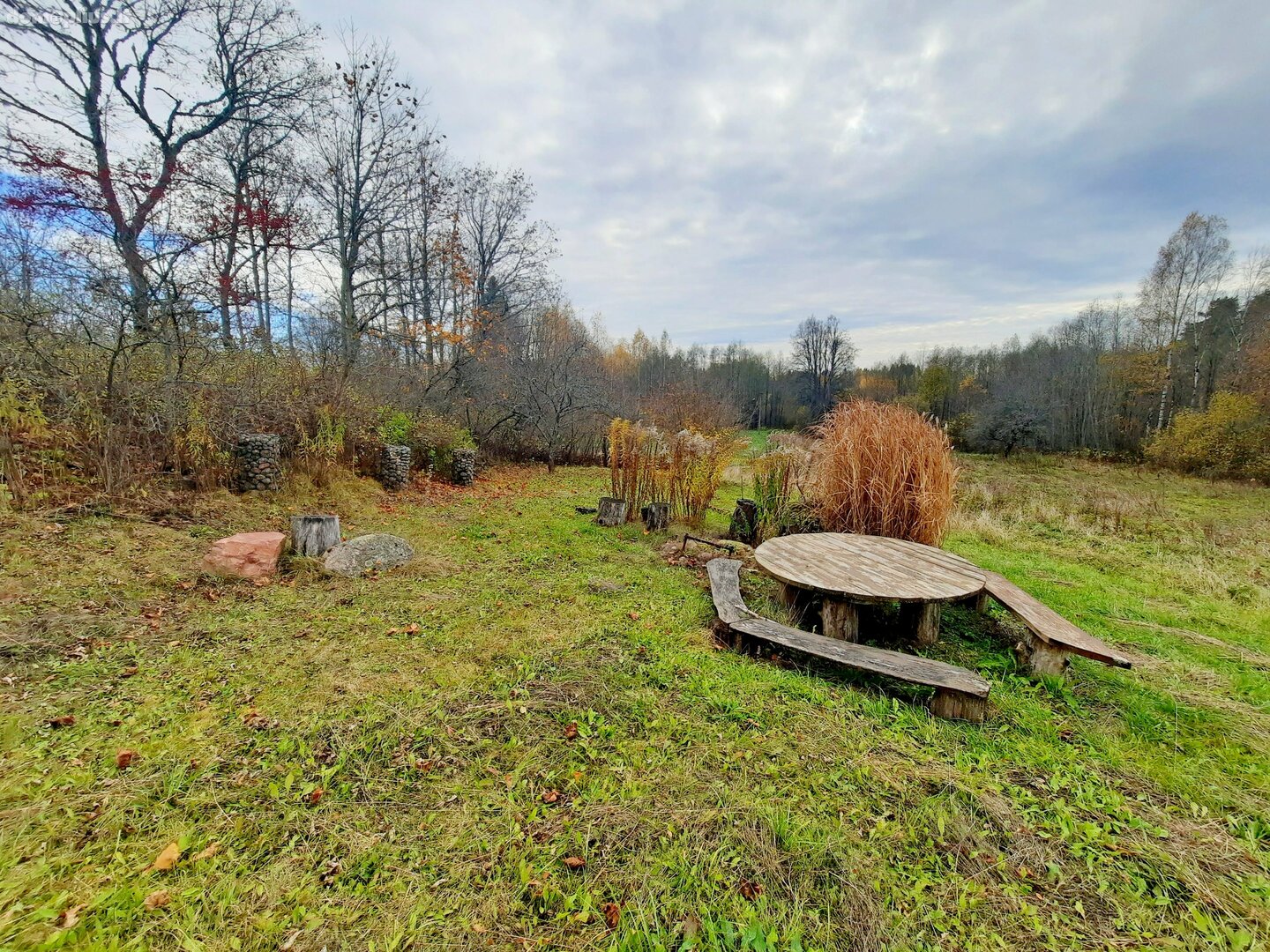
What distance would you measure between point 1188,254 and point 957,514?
16967mm

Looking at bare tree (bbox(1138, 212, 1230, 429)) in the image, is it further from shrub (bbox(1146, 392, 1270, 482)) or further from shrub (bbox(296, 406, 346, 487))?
shrub (bbox(296, 406, 346, 487))

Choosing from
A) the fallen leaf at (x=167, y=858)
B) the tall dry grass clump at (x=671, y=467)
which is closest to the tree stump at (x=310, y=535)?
the fallen leaf at (x=167, y=858)

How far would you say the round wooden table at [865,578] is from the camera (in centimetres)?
262

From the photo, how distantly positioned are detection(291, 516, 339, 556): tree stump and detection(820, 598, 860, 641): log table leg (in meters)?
4.07

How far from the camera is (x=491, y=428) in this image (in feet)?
38.4

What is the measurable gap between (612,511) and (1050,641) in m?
4.46

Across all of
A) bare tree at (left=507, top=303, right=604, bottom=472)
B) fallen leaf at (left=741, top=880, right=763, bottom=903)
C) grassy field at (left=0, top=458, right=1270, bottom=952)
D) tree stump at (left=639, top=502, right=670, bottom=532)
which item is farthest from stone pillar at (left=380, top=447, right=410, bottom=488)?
fallen leaf at (left=741, top=880, right=763, bottom=903)

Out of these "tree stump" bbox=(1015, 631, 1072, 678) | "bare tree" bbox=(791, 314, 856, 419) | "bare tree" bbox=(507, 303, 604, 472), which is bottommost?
"tree stump" bbox=(1015, 631, 1072, 678)

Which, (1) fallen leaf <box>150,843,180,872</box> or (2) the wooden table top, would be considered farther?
(2) the wooden table top

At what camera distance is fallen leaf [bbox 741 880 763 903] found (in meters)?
1.35

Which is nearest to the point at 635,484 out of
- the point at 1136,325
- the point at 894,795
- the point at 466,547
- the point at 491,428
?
the point at 466,547

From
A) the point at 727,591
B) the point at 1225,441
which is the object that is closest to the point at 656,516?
the point at 727,591

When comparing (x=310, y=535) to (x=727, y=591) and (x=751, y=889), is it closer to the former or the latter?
(x=727, y=591)

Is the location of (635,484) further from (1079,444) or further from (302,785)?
(1079,444)
